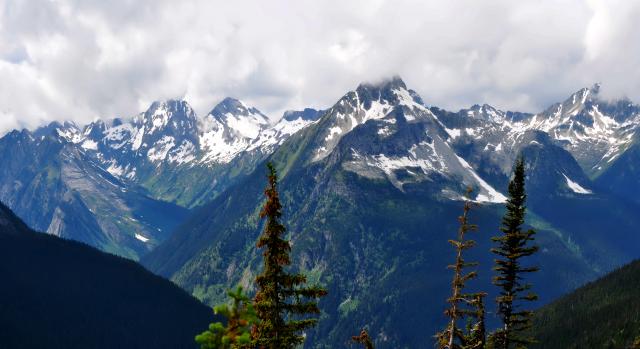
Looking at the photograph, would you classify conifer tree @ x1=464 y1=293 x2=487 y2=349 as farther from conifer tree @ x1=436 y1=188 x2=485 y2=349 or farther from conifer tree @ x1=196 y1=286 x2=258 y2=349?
conifer tree @ x1=196 y1=286 x2=258 y2=349

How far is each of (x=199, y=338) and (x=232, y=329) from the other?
192cm

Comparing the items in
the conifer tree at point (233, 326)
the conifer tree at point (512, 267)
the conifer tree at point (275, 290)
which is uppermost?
the conifer tree at point (512, 267)

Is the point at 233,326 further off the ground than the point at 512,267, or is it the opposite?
the point at 512,267

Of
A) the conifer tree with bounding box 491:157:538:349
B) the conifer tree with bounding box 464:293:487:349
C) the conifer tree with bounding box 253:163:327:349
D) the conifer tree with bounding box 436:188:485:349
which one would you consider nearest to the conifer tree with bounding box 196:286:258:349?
the conifer tree with bounding box 253:163:327:349

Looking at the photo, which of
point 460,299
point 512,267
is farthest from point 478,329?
point 460,299

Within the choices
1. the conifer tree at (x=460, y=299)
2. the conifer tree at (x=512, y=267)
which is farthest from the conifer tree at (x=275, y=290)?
the conifer tree at (x=512, y=267)

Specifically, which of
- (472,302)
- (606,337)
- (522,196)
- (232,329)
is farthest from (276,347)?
(606,337)

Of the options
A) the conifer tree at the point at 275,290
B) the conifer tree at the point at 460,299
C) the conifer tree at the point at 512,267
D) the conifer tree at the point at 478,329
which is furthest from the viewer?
the conifer tree at the point at 512,267

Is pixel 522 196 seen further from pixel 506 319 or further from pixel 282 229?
pixel 282 229

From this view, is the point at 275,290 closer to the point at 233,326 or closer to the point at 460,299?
the point at 233,326

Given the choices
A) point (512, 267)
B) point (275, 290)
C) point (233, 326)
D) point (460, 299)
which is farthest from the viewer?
point (512, 267)

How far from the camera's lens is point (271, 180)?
3188 cm

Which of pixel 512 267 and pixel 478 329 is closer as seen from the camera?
pixel 478 329

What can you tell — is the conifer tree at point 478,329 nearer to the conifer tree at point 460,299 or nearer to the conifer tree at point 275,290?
the conifer tree at point 460,299
